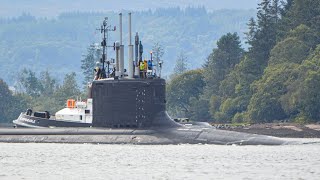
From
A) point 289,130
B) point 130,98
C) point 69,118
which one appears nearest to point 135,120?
point 130,98

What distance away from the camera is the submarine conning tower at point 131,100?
57406mm

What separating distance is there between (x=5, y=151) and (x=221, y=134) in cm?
1181

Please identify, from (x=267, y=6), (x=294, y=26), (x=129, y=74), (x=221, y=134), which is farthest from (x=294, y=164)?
(x=267, y=6)

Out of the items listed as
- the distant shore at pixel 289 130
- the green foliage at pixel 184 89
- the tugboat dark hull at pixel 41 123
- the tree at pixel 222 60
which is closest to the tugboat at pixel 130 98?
the tugboat dark hull at pixel 41 123

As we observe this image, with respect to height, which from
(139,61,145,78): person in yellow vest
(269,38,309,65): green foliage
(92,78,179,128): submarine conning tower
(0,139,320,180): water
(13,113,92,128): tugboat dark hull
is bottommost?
(0,139,320,180): water

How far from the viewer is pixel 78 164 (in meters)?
46.7

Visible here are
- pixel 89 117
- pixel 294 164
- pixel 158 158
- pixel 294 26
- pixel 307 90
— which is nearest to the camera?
pixel 294 164

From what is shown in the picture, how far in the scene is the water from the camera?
135ft

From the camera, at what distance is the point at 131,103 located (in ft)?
189

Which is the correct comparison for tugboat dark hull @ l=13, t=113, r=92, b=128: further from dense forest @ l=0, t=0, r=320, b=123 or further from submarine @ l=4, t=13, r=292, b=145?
dense forest @ l=0, t=0, r=320, b=123

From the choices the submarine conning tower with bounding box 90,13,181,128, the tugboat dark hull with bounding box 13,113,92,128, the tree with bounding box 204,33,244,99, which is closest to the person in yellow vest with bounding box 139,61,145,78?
the submarine conning tower with bounding box 90,13,181,128

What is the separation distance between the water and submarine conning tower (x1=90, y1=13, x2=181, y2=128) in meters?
1.47

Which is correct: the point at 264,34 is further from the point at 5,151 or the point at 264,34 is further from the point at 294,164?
the point at 294,164

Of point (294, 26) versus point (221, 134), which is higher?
point (294, 26)
